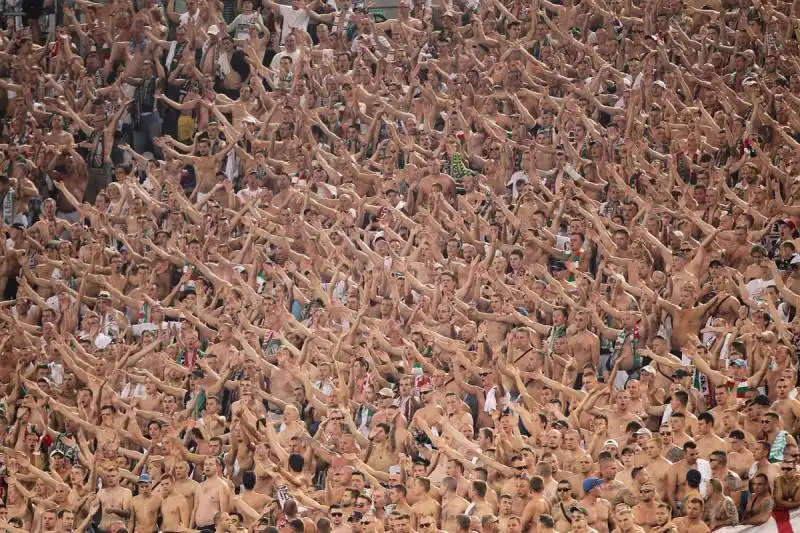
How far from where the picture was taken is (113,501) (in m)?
Result: 22.2

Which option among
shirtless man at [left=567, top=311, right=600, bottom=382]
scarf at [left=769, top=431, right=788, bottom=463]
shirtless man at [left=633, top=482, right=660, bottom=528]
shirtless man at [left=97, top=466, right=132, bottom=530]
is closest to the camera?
shirtless man at [left=633, top=482, right=660, bottom=528]

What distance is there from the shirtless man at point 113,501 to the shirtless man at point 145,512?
0.08m

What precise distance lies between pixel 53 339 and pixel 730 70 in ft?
30.2

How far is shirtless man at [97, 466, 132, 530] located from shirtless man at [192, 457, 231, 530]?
0.72 metres

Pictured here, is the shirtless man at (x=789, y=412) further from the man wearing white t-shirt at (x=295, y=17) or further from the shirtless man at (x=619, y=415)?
the man wearing white t-shirt at (x=295, y=17)

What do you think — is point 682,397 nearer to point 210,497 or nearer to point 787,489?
point 787,489

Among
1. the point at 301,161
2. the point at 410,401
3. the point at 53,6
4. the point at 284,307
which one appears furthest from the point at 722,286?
the point at 53,6

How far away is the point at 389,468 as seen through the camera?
72.4 ft

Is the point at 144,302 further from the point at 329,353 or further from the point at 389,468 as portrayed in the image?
the point at 389,468

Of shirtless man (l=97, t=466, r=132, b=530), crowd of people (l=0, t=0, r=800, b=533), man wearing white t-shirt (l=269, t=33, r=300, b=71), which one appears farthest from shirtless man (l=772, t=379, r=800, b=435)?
man wearing white t-shirt (l=269, t=33, r=300, b=71)

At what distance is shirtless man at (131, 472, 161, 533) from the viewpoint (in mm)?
21984

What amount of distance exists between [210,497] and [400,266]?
4.47m

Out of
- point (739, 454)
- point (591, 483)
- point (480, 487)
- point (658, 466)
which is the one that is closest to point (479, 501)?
point (480, 487)

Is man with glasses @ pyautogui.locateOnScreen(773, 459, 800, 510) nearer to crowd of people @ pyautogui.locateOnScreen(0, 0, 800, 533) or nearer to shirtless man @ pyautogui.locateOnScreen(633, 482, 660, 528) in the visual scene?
crowd of people @ pyautogui.locateOnScreen(0, 0, 800, 533)
